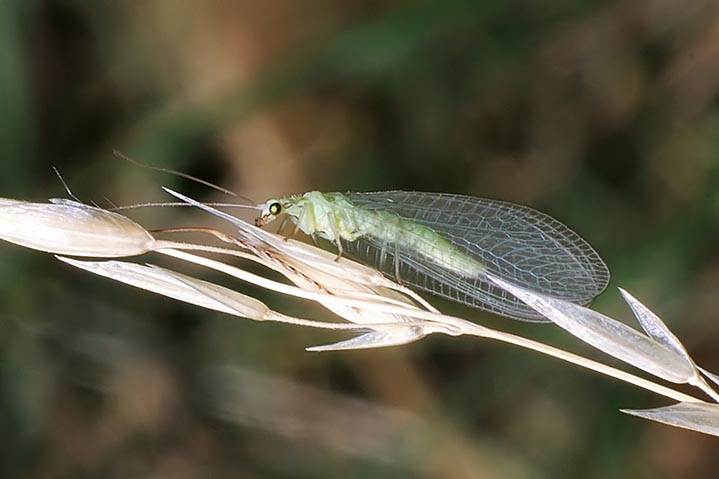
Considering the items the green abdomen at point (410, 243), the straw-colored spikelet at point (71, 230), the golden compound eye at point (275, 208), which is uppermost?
the golden compound eye at point (275, 208)

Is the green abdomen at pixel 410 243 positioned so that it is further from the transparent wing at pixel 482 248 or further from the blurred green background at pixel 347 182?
the blurred green background at pixel 347 182

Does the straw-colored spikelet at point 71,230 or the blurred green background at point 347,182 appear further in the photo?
the blurred green background at point 347,182

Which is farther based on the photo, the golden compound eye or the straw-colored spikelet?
the golden compound eye

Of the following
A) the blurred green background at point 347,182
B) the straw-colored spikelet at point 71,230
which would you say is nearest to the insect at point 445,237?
the blurred green background at point 347,182

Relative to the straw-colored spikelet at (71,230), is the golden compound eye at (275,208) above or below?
above

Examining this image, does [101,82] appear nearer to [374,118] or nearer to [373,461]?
[374,118]

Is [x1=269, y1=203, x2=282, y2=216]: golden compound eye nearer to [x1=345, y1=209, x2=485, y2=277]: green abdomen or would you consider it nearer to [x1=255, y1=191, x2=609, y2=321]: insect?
[x1=255, y1=191, x2=609, y2=321]: insect

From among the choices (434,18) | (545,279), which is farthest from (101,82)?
(545,279)

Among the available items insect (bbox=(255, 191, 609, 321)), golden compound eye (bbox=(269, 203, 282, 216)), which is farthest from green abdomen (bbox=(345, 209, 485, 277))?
golden compound eye (bbox=(269, 203, 282, 216))

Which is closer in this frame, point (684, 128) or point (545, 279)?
point (545, 279)
